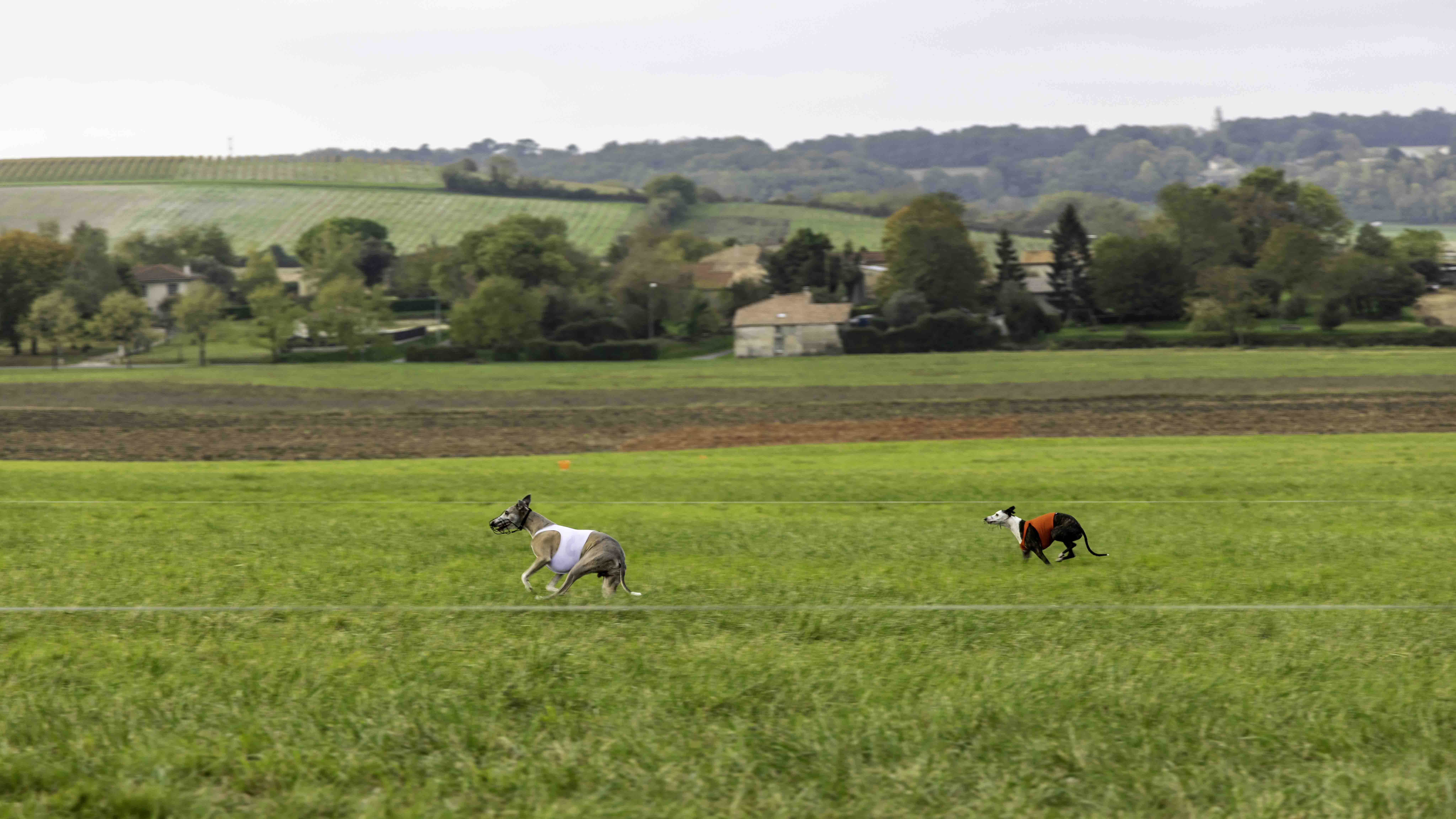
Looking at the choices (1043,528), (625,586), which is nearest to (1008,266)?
(1043,528)

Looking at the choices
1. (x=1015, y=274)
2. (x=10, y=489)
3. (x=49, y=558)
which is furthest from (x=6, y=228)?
(x=49, y=558)

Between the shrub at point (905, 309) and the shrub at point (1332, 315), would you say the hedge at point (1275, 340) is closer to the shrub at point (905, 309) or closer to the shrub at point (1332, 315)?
the shrub at point (1332, 315)

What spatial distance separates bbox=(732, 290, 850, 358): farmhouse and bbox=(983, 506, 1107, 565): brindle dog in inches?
3190

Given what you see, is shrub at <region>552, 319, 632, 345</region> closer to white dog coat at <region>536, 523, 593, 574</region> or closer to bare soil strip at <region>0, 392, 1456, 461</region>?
bare soil strip at <region>0, 392, 1456, 461</region>

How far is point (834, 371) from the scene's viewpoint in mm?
76562

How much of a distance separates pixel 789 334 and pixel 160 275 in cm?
8006

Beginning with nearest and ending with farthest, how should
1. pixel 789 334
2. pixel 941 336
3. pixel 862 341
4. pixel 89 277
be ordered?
pixel 941 336
pixel 862 341
pixel 789 334
pixel 89 277

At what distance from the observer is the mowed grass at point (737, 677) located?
659cm

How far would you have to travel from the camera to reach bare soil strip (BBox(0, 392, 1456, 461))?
1491 inches

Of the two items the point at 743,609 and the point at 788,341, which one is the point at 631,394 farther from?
the point at 743,609

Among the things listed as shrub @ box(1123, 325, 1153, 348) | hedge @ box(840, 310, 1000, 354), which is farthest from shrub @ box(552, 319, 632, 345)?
shrub @ box(1123, 325, 1153, 348)

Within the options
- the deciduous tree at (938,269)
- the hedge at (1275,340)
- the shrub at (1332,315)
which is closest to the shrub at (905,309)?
the deciduous tree at (938,269)

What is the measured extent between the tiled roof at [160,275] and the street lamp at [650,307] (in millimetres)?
59390

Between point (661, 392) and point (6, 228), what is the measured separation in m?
152
